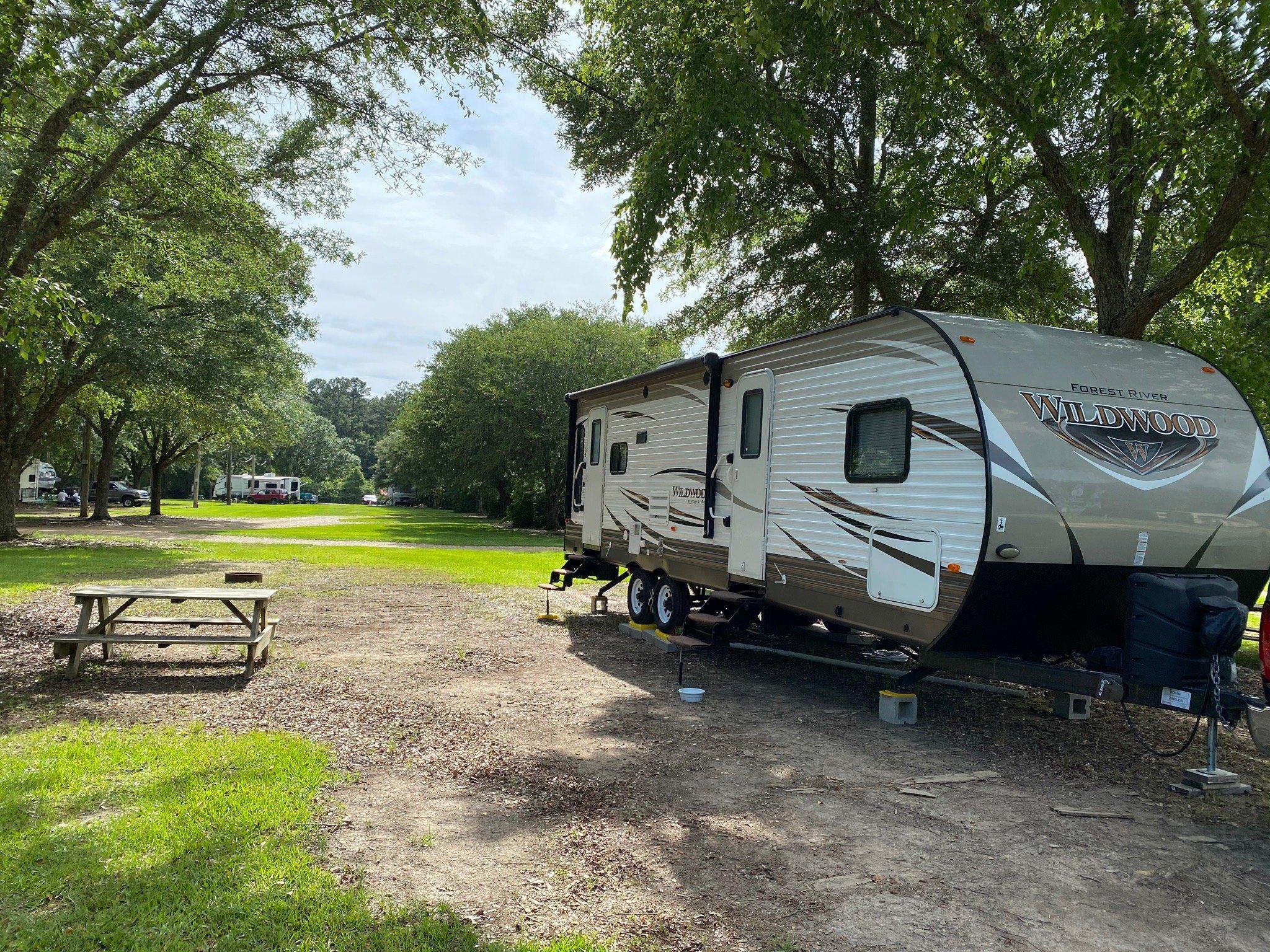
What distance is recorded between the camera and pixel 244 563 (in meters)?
18.9

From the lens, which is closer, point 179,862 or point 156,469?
point 179,862

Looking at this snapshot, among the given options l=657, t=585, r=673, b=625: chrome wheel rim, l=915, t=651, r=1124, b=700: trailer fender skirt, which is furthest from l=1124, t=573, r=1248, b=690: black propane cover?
l=657, t=585, r=673, b=625: chrome wheel rim

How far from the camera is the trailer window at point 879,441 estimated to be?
6.78 meters

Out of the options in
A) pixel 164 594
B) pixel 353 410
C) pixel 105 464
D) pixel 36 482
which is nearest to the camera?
pixel 164 594

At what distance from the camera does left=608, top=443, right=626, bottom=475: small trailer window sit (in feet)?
40.5

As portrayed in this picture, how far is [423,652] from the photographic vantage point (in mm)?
9531

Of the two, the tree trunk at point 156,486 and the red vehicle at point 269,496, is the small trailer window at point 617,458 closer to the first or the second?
the tree trunk at point 156,486

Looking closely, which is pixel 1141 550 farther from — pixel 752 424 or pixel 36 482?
pixel 36 482

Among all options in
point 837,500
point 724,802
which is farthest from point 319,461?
point 724,802

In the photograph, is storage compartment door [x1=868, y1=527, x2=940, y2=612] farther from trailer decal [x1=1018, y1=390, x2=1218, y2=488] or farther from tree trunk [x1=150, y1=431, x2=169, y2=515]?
tree trunk [x1=150, y1=431, x2=169, y2=515]

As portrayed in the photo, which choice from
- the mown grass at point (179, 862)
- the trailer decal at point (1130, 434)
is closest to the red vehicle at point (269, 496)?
the mown grass at point (179, 862)

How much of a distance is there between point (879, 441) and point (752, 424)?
2170 millimetres

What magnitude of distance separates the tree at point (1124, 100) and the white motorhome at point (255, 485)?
240ft

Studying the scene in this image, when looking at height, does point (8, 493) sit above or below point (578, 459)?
below
